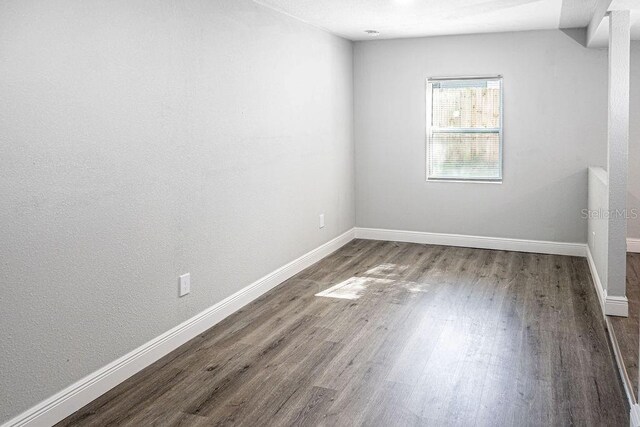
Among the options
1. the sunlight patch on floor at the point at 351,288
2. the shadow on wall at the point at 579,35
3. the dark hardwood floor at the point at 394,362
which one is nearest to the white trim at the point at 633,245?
the dark hardwood floor at the point at 394,362

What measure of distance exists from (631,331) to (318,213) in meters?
2.91

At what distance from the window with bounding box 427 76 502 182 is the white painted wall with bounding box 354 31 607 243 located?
90mm

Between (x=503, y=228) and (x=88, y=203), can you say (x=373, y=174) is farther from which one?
(x=88, y=203)

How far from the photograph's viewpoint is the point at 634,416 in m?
2.46

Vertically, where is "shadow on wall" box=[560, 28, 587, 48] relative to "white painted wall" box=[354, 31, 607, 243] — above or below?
above

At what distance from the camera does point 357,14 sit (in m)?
4.85

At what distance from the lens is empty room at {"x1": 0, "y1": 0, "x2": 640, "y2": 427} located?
103 inches

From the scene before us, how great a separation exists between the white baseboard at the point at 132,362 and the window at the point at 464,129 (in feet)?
7.81

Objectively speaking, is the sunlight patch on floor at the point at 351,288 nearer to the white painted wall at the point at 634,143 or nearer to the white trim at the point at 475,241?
the white trim at the point at 475,241

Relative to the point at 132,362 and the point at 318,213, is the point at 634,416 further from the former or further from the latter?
the point at 318,213

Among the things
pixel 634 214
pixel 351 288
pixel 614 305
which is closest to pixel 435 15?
pixel 351 288

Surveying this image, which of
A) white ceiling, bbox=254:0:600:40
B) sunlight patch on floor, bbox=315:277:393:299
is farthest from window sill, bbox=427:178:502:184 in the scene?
sunlight patch on floor, bbox=315:277:393:299

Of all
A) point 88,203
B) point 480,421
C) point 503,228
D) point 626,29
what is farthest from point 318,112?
point 480,421
